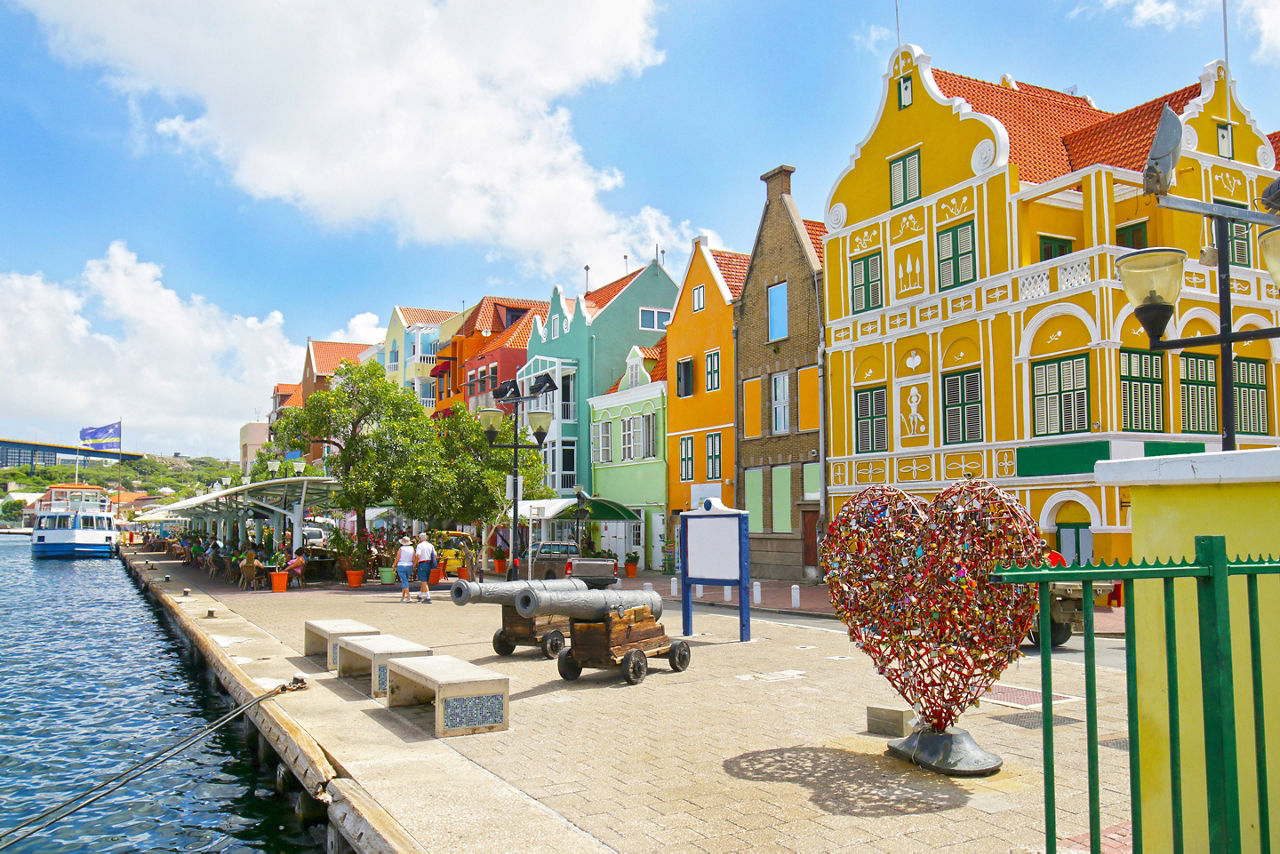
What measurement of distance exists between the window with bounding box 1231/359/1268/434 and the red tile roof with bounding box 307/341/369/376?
7179cm

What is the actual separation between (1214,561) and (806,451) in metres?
28.1

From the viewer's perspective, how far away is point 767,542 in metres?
33.4

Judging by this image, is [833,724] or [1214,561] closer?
[1214,561]

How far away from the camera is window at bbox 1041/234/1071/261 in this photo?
81.4 ft

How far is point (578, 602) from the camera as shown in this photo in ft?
40.5

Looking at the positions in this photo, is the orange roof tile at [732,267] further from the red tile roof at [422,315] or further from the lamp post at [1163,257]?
the red tile roof at [422,315]

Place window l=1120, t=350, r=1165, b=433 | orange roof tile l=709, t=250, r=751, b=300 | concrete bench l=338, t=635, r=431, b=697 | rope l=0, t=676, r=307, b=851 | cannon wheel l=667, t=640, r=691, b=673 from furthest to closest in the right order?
orange roof tile l=709, t=250, r=751, b=300, window l=1120, t=350, r=1165, b=433, cannon wheel l=667, t=640, r=691, b=673, concrete bench l=338, t=635, r=431, b=697, rope l=0, t=676, r=307, b=851

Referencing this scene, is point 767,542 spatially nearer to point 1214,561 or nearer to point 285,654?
point 285,654

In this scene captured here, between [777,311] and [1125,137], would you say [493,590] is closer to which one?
[1125,137]

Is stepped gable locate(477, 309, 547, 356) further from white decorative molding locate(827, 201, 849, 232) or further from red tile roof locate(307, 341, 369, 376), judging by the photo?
red tile roof locate(307, 341, 369, 376)

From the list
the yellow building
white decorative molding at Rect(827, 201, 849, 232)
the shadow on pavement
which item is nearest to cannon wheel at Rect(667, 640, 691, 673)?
the shadow on pavement

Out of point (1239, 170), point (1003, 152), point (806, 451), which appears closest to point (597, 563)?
point (806, 451)

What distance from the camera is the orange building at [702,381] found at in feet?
119

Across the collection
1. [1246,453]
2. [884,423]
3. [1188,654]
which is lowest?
[1188,654]
